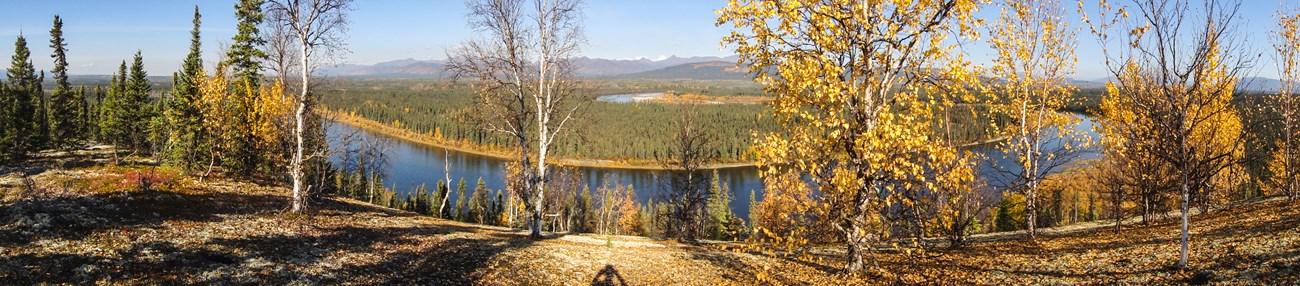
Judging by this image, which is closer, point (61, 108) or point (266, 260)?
point (266, 260)

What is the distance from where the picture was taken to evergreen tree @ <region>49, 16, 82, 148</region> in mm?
52906

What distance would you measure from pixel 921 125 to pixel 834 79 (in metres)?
1.44

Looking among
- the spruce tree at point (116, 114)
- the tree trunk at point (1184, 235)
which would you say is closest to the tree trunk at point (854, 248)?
the tree trunk at point (1184, 235)

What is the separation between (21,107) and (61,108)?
22.5 ft

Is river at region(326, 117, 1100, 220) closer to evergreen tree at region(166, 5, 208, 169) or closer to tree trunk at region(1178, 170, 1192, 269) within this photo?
evergreen tree at region(166, 5, 208, 169)

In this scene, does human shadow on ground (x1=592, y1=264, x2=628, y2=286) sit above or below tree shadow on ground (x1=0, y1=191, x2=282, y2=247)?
below

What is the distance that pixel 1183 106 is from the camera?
1102cm

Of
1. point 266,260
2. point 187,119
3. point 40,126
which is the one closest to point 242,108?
point 187,119

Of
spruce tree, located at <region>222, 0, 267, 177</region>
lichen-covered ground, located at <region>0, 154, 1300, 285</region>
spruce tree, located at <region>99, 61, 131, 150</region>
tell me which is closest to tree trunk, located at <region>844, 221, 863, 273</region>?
lichen-covered ground, located at <region>0, 154, 1300, 285</region>

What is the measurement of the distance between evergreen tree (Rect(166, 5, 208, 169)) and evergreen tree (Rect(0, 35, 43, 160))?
16.5 meters

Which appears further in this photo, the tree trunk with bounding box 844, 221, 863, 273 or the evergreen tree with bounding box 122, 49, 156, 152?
the evergreen tree with bounding box 122, 49, 156, 152

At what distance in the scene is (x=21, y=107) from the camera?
50625mm

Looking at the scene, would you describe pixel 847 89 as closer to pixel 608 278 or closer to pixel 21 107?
pixel 608 278

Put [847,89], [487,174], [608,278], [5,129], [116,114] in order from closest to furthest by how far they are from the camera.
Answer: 1. [847,89]
2. [608,278]
3. [5,129]
4. [116,114]
5. [487,174]
